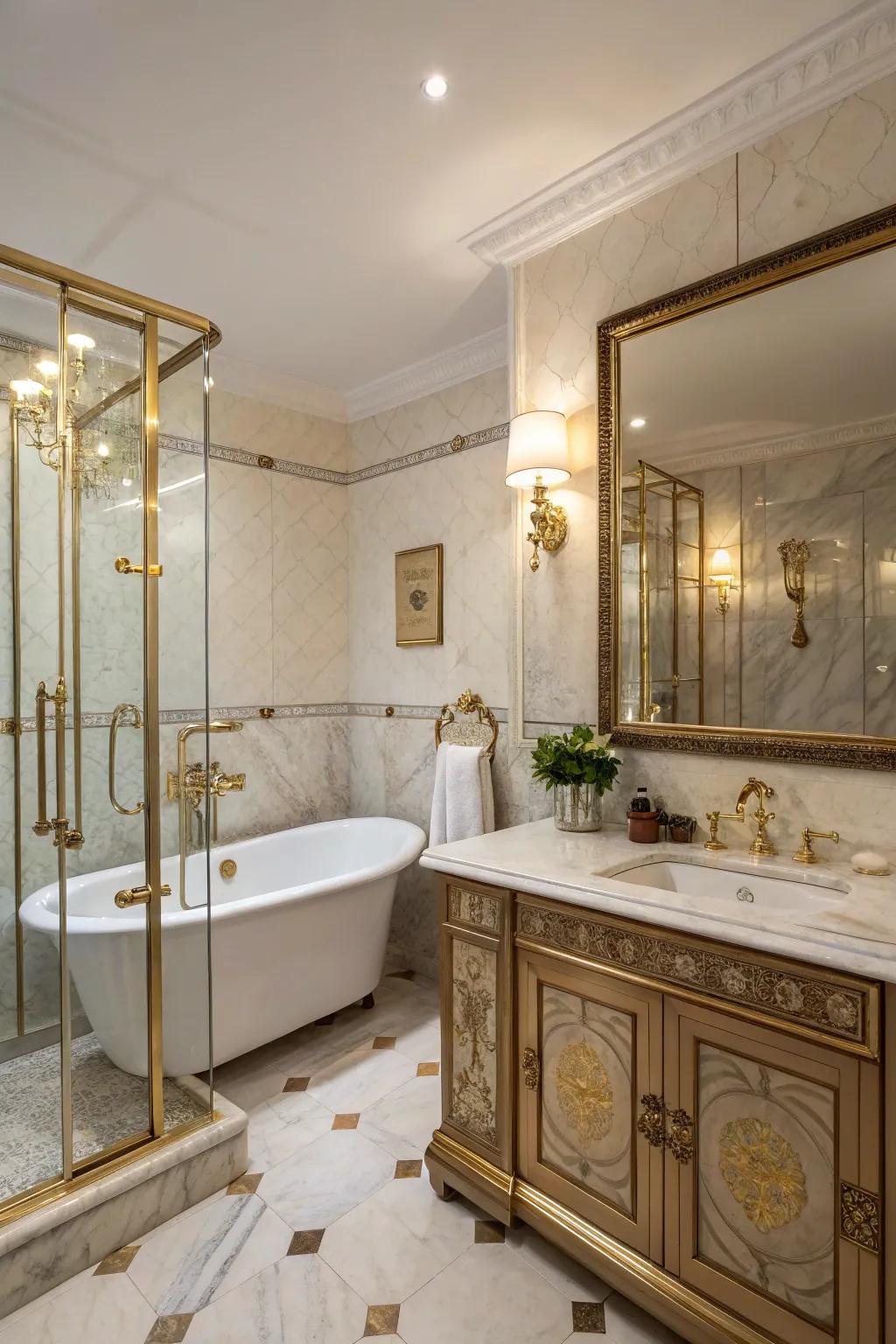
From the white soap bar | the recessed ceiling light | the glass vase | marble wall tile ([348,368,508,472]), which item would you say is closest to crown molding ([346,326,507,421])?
marble wall tile ([348,368,508,472])

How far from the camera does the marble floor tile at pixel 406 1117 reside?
2.16 metres

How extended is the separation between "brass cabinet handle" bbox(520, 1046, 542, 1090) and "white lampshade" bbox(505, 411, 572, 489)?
5.16 feet

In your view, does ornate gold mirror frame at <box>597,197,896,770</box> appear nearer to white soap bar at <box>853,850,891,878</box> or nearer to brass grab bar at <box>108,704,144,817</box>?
white soap bar at <box>853,850,891,878</box>

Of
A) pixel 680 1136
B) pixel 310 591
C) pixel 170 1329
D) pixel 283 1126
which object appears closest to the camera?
pixel 680 1136

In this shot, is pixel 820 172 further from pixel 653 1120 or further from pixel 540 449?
pixel 653 1120

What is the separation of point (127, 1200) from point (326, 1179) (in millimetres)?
512

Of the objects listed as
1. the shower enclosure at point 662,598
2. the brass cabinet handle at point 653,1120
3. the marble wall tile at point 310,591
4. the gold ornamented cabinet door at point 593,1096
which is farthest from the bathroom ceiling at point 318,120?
the brass cabinet handle at point 653,1120

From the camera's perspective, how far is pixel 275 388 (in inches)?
137

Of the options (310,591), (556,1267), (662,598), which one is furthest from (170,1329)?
(310,591)

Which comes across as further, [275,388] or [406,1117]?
[275,388]

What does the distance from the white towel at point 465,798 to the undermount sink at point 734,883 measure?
42.2 inches

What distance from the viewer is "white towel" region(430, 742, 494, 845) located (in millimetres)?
2855

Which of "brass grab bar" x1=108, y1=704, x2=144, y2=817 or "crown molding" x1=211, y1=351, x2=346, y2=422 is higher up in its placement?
"crown molding" x1=211, y1=351, x2=346, y2=422

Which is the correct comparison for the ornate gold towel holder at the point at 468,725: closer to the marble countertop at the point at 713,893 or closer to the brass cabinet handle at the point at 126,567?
the marble countertop at the point at 713,893
